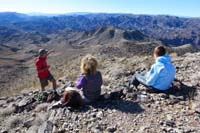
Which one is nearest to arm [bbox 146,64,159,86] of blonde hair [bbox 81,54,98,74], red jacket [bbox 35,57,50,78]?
blonde hair [bbox 81,54,98,74]

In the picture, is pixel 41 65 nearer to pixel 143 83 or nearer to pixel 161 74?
pixel 143 83

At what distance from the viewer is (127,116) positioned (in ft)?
29.3

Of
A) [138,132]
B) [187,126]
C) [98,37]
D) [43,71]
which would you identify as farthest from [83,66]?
[98,37]

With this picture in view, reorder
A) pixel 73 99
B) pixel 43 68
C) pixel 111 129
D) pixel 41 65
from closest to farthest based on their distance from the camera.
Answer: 1. pixel 111 129
2. pixel 73 99
3. pixel 41 65
4. pixel 43 68

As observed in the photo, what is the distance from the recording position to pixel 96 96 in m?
10.0

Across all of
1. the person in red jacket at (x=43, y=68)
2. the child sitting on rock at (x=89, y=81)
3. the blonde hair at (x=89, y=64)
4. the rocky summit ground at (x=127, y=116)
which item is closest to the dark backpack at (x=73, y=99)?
the rocky summit ground at (x=127, y=116)

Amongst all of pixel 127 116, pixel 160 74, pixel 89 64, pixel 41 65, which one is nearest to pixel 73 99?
pixel 89 64

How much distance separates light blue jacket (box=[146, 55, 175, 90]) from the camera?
1010 cm

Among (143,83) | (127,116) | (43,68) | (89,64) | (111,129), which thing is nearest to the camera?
(111,129)

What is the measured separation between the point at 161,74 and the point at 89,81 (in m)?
2.03

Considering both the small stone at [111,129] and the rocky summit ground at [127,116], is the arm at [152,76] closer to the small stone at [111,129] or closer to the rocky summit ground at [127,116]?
the rocky summit ground at [127,116]

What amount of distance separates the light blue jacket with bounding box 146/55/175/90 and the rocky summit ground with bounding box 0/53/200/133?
34cm

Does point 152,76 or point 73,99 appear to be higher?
point 152,76

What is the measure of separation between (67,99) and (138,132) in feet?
8.26
